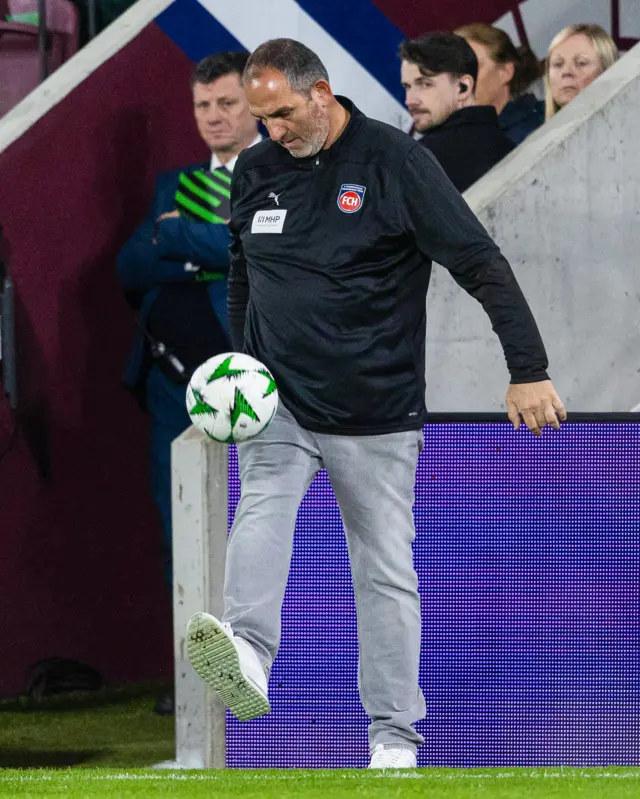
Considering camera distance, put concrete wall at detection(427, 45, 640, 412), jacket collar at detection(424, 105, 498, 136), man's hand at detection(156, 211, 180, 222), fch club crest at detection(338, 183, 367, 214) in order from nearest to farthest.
→ fch club crest at detection(338, 183, 367, 214)
concrete wall at detection(427, 45, 640, 412)
jacket collar at detection(424, 105, 498, 136)
man's hand at detection(156, 211, 180, 222)

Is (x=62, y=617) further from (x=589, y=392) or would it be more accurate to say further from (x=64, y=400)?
(x=589, y=392)

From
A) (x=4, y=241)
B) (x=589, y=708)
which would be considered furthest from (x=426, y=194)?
(x=4, y=241)

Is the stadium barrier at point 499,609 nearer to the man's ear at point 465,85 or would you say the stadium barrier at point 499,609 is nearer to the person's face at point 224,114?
the man's ear at point 465,85

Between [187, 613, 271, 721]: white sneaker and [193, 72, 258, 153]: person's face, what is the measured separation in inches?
123

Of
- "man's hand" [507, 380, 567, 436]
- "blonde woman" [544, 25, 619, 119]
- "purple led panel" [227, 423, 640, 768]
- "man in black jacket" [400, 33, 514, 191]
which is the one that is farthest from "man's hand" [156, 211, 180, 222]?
"man's hand" [507, 380, 567, 436]

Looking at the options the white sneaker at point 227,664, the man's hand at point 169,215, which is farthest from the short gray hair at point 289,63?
the man's hand at point 169,215

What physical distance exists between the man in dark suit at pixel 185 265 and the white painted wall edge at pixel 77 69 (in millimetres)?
723

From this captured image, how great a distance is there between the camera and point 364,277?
198 inches

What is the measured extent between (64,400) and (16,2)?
89.9 inches

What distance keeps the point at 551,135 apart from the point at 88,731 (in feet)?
10.9

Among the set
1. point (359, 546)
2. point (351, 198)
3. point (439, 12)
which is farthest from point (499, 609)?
point (439, 12)

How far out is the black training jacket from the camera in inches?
196

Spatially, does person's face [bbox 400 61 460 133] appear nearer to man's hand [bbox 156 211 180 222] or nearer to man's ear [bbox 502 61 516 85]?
man's ear [bbox 502 61 516 85]

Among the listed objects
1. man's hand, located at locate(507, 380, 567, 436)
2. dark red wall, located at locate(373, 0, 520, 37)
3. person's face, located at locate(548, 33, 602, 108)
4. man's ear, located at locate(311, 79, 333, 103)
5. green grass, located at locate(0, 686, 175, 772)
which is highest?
dark red wall, located at locate(373, 0, 520, 37)
